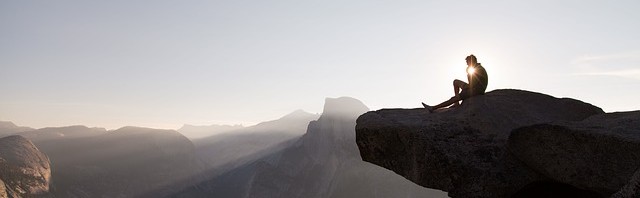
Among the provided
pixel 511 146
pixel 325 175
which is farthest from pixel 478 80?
pixel 325 175

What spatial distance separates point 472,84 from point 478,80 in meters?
0.22

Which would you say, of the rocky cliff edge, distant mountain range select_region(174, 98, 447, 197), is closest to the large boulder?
the rocky cliff edge

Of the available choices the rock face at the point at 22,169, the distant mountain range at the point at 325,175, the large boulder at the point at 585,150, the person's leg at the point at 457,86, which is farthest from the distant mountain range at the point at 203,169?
the large boulder at the point at 585,150

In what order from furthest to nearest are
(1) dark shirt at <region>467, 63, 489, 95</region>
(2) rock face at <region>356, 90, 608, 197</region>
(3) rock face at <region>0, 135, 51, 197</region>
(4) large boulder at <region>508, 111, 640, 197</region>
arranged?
(3) rock face at <region>0, 135, 51, 197</region>, (1) dark shirt at <region>467, 63, 489, 95</region>, (2) rock face at <region>356, 90, 608, 197</region>, (4) large boulder at <region>508, 111, 640, 197</region>

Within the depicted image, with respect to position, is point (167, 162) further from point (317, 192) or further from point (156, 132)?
point (317, 192)

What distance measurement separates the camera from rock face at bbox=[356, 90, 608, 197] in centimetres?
884

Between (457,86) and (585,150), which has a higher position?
(457,86)

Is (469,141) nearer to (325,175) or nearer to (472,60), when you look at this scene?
(472,60)

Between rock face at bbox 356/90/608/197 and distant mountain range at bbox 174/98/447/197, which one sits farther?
distant mountain range at bbox 174/98/447/197

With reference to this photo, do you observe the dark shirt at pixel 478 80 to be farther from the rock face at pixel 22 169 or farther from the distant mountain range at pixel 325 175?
the rock face at pixel 22 169

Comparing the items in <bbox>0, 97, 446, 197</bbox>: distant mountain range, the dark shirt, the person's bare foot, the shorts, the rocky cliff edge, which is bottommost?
<bbox>0, 97, 446, 197</bbox>: distant mountain range

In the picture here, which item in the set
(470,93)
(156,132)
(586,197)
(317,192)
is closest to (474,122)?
(470,93)

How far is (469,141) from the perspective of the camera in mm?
9531

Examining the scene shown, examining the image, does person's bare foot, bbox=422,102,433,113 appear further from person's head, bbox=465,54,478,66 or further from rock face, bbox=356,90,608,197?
person's head, bbox=465,54,478,66
